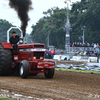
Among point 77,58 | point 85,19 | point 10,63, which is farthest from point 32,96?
point 85,19

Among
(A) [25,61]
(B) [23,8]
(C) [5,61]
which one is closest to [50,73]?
(A) [25,61]

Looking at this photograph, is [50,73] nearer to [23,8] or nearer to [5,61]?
[5,61]

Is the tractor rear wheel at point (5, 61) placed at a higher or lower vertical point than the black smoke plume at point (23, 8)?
lower

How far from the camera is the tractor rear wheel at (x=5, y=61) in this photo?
39.6ft

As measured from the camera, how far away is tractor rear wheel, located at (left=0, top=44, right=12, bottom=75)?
39.6ft

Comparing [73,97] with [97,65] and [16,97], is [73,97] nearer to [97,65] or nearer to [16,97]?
[16,97]

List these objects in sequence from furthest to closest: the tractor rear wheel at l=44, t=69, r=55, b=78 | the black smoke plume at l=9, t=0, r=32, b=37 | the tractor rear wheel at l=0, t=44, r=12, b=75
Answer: the black smoke plume at l=9, t=0, r=32, b=37 → the tractor rear wheel at l=0, t=44, r=12, b=75 → the tractor rear wheel at l=44, t=69, r=55, b=78

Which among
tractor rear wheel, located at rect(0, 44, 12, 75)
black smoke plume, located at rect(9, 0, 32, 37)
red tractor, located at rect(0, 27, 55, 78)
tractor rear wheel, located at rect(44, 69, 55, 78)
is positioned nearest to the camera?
red tractor, located at rect(0, 27, 55, 78)

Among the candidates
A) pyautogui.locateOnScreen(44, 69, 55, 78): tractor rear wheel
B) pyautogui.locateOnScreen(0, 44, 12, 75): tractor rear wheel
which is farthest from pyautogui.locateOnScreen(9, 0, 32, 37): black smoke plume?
pyautogui.locateOnScreen(44, 69, 55, 78): tractor rear wheel

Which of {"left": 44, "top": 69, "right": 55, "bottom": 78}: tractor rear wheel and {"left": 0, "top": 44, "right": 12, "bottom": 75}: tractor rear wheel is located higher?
{"left": 0, "top": 44, "right": 12, "bottom": 75}: tractor rear wheel

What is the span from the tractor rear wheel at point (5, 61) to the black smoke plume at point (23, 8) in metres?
1.61

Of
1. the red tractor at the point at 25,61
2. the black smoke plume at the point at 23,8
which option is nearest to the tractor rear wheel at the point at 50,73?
the red tractor at the point at 25,61

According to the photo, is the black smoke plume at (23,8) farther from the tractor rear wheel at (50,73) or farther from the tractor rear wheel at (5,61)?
the tractor rear wheel at (50,73)

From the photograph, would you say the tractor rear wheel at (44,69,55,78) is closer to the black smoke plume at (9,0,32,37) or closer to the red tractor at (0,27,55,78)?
the red tractor at (0,27,55,78)
